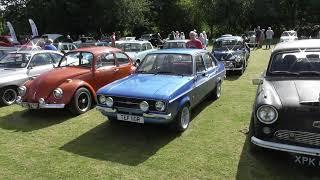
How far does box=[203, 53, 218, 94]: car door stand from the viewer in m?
9.12

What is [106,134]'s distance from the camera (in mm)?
7699

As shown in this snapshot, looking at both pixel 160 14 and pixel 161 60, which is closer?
pixel 161 60

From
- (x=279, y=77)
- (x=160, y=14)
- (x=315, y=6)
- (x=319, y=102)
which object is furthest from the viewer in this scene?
(x=160, y=14)

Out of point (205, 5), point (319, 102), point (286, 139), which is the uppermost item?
point (205, 5)

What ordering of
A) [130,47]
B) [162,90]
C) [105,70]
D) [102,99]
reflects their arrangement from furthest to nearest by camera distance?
1. [130,47]
2. [105,70]
3. [102,99]
4. [162,90]

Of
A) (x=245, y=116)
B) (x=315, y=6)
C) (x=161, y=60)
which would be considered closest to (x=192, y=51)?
(x=161, y=60)

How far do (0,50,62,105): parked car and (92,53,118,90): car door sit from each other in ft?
7.36

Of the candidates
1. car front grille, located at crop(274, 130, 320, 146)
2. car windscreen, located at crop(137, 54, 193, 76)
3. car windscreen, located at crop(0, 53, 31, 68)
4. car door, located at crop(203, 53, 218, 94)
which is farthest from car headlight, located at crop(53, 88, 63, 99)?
car front grille, located at crop(274, 130, 320, 146)

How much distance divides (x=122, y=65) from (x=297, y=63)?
544 cm

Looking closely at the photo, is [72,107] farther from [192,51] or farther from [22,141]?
[192,51]

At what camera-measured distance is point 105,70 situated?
10.1 metres

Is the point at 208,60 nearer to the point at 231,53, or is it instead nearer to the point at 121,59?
the point at 121,59

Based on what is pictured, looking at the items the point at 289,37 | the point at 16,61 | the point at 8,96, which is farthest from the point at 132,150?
the point at 289,37

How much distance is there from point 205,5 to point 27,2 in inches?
935
